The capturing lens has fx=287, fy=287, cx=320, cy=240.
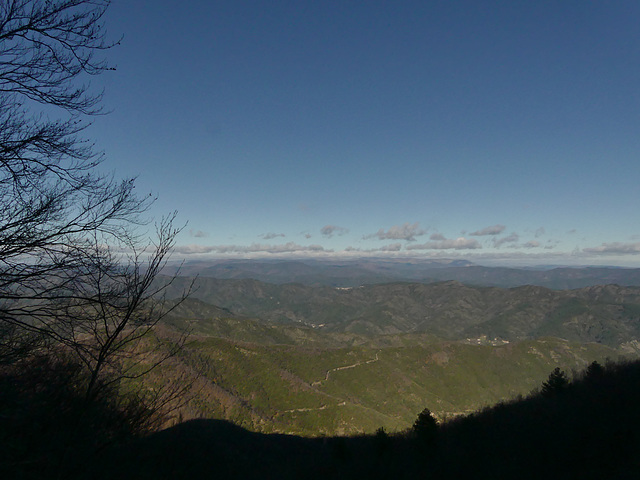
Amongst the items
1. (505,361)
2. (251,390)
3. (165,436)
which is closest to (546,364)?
(505,361)

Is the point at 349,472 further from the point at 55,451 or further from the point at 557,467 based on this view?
the point at 55,451

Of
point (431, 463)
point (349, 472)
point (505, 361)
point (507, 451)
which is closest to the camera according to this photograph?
point (507, 451)

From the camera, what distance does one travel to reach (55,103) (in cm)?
602

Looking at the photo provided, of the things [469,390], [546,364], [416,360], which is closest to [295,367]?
[416,360]

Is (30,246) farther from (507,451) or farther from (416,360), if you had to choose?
(416,360)

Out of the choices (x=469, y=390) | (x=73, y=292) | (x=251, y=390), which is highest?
(x=73, y=292)

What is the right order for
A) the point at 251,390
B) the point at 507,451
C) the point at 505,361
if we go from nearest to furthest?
the point at 507,451 < the point at 251,390 < the point at 505,361

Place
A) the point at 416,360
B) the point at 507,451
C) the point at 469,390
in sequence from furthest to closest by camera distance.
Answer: the point at 416,360, the point at 469,390, the point at 507,451

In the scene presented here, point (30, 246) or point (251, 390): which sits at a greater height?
point (30, 246)

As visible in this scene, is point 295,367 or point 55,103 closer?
point 55,103

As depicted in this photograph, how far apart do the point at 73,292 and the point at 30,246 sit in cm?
112

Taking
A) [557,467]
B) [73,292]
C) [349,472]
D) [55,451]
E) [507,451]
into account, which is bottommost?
[349,472]

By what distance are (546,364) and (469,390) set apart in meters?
71.9

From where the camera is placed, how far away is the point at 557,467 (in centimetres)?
1073
